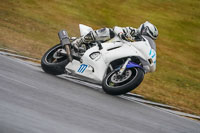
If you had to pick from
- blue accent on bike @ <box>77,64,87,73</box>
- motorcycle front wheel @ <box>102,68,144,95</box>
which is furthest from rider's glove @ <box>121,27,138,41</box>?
blue accent on bike @ <box>77,64,87,73</box>

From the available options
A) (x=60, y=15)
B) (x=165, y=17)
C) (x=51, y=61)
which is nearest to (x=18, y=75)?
(x=51, y=61)

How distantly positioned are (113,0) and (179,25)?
544 centimetres

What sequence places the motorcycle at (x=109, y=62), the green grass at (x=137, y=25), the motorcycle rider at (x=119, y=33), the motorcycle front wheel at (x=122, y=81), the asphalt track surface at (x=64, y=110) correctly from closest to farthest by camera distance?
the asphalt track surface at (x=64, y=110), the motorcycle front wheel at (x=122, y=81), the motorcycle at (x=109, y=62), the motorcycle rider at (x=119, y=33), the green grass at (x=137, y=25)

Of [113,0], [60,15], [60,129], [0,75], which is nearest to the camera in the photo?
[60,129]

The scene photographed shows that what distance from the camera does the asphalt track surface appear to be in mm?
3752

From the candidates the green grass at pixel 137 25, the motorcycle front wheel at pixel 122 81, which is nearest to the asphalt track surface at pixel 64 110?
the motorcycle front wheel at pixel 122 81

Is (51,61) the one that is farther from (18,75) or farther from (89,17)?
(89,17)

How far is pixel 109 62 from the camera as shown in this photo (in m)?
6.64

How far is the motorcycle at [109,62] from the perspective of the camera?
624cm

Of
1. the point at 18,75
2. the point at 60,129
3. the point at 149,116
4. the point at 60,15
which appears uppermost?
the point at 60,129

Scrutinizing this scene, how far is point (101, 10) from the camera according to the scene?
22922 millimetres

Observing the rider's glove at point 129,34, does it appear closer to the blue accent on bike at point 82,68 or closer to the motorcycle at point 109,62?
the motorcycle at point 109,62

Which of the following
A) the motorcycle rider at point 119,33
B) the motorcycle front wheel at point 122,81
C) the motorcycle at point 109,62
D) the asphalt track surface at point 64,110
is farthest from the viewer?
the motorcycle rider at point 119,33

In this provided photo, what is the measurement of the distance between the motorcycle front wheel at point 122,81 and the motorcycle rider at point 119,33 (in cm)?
86
